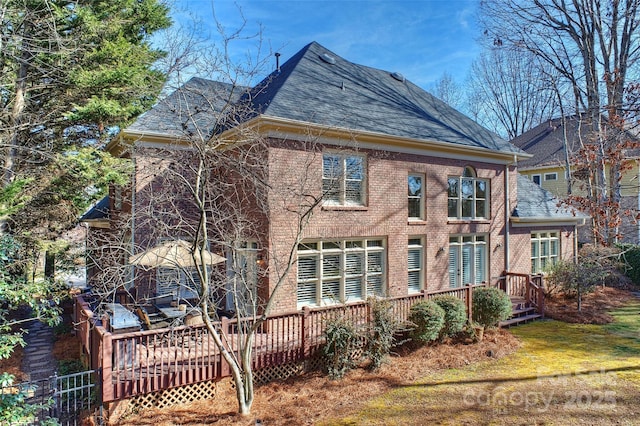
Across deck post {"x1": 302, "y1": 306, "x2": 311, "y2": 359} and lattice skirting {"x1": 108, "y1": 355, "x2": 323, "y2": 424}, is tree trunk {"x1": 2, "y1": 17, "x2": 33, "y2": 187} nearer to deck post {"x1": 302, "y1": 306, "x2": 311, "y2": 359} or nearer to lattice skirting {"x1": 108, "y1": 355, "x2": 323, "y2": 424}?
lattice skirting {"x1": 108, "y1": 355, "x2": 323, "y2": 424}

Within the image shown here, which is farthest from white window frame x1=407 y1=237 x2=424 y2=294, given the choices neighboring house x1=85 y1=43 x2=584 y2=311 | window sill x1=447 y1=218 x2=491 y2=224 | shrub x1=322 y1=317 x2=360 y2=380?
shrub x1=322 y1=317 x2=360 y2=380

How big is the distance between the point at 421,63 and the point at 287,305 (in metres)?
18.5

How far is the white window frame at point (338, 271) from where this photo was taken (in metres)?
10.7


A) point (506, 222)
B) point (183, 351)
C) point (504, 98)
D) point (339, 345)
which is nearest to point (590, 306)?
point (506, 222)

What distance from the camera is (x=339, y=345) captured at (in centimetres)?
818

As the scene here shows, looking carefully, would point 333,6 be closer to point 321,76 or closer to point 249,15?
point 321,76

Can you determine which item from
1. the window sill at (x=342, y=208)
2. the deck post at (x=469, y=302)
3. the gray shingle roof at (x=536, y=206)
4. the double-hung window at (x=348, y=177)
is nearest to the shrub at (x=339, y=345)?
the window sill at (x=342, y=208)

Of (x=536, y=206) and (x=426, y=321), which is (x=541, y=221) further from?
(x=426, y=321)

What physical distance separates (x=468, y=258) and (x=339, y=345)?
8.38 metres

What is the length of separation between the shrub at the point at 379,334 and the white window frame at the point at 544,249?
37.0 ft

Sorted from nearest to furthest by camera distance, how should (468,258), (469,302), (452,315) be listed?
(452,315) → (469,302) → (468,258)

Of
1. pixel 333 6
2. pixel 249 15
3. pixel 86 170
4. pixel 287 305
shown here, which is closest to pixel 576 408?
pixel 287 305

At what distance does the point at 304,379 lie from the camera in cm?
824

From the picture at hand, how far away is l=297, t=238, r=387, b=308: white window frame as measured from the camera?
1073cm
